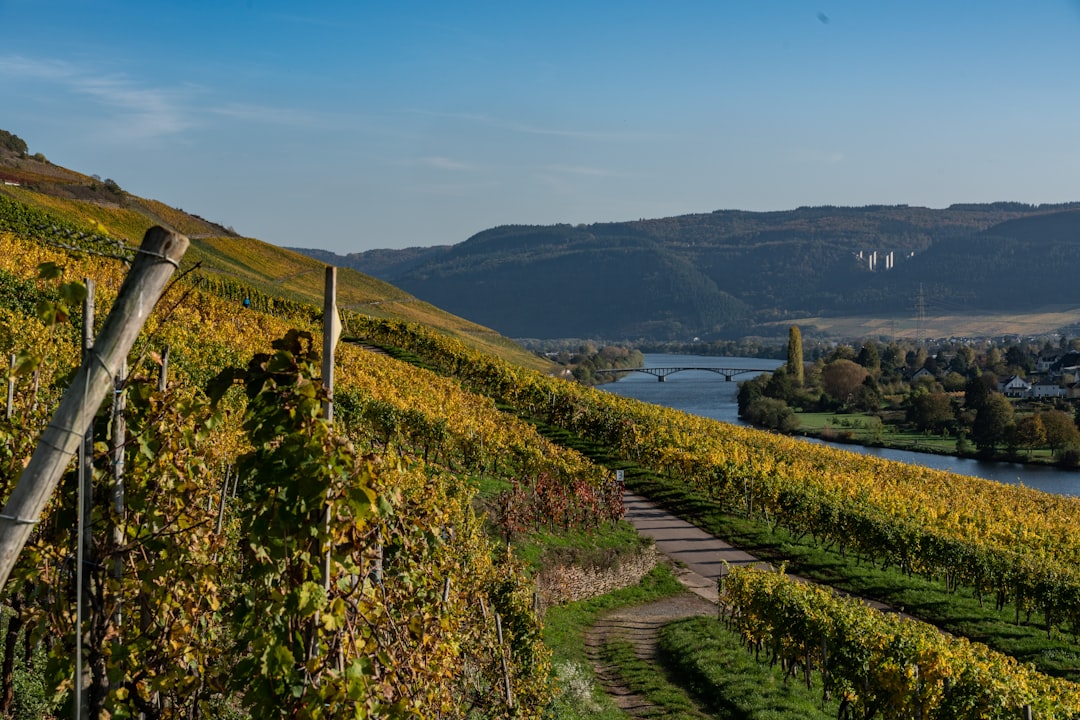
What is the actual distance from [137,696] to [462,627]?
22.3 ft

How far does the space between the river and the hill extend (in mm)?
24956

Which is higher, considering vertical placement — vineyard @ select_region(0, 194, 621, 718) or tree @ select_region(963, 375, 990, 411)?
vineyard @ select_region(0, 194, 621, 718)

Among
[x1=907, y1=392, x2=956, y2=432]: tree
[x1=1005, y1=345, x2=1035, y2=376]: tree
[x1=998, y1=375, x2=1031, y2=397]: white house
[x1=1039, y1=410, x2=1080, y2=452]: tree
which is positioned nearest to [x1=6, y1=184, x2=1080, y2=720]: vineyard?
[x1=1039, y1=410, x2=1080, y2=452]: tree

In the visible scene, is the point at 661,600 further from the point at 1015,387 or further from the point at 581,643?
the point at 1015,387

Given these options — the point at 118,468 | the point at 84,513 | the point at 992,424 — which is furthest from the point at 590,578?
the point at 992,424

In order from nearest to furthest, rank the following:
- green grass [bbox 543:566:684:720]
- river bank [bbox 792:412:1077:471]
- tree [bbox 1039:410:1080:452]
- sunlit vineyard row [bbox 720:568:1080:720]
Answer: sunlit vineyard row [bbox 720:568:1080:720] < green grass [bbox 543:566:684:720] < tree [bbox 1039:410:1080:452] < river bank [bbox 792:412:1077:471]

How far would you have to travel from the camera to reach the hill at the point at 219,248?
66.2 metres

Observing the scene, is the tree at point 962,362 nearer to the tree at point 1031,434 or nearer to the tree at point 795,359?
the tree at point 795,359

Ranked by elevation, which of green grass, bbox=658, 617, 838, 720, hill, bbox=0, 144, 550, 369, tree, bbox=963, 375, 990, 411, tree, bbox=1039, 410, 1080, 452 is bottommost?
tree, bbox=1039, 410, 1080, 452

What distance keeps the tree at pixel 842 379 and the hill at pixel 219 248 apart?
35988mm

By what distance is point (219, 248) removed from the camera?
8375 centimetres

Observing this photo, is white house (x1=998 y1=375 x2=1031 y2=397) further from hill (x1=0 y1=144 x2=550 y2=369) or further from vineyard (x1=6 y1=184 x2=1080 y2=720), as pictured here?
vineyard (x1=6 y1=184 x2=1080 y2=720)

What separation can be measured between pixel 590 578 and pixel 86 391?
2056 cm

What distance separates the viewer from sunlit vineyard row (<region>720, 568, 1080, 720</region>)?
11906 millimetres
